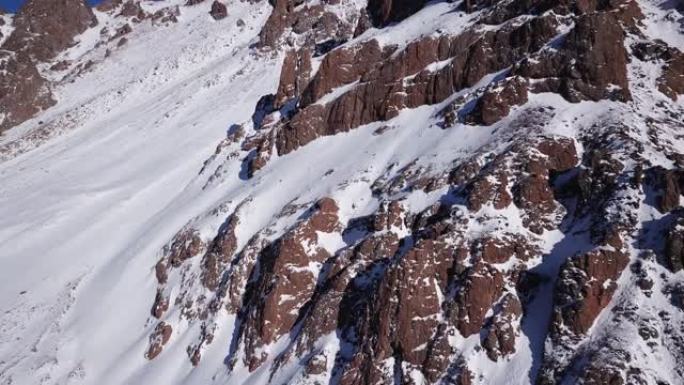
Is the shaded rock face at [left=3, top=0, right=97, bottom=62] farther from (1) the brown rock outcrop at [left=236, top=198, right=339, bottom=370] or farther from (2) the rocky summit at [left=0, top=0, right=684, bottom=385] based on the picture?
(1) the brown rock outcrop at [left=236, top=198, right=339, bottom=370]

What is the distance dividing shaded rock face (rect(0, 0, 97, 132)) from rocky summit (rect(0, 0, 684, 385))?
87.4 ft

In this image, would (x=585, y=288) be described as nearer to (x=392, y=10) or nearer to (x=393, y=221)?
(x=393, y=221)

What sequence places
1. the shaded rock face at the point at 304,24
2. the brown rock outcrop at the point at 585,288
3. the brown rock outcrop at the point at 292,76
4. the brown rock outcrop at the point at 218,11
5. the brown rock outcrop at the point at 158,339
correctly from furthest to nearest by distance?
the brown rock outcrop at the point at 218,11
the shaded rock face at the point at 304,24
the brown rock outcrop at the point at 292,76
the brown rock outcrop at the point at 158,339
the brown rock outcrop at the point at 585,288

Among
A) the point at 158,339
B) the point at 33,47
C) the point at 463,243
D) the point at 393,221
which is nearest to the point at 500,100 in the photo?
the point at 393,221

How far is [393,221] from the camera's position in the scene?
3778 cm

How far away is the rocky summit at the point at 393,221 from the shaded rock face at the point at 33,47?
1049 inches

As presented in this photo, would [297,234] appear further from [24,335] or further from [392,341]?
[24,335]

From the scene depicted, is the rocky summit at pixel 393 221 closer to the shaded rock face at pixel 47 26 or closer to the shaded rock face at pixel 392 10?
the shaded rock face at pixel 392 10

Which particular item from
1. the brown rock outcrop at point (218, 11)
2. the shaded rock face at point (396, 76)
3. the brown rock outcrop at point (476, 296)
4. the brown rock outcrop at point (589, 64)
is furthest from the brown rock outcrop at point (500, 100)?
the brown rock outcrop at point (218, 11)

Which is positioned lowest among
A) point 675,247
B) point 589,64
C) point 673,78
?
point 675,247

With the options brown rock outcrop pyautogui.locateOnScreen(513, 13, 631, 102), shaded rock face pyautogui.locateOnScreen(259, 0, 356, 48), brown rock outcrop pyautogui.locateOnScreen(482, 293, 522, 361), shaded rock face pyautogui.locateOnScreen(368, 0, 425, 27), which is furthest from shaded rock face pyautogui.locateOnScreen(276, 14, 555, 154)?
shaded rock face pyautogui.locateOnScreen(259, 0, 356, 48)

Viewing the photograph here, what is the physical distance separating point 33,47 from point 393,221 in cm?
10066

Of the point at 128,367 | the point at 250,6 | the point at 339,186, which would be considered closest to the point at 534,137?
the point at 339,186

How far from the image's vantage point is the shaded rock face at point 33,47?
95.4 metres
